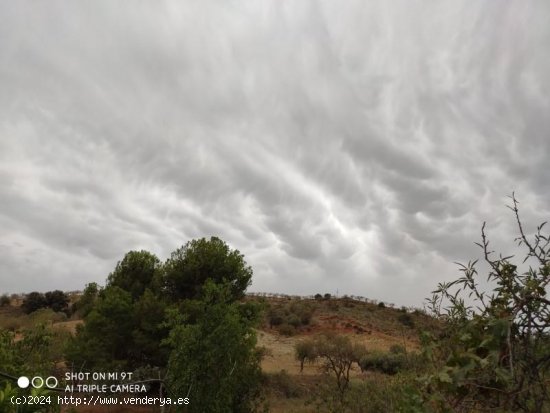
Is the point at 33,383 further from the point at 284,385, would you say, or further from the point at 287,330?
the point at 287,330

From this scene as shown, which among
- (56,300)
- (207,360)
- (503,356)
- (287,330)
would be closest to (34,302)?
(56,300)

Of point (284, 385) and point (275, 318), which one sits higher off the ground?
point (275, 318)

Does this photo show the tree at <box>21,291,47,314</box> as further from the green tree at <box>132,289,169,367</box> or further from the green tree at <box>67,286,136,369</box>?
the green tree at <box>132,289,169,367</box>

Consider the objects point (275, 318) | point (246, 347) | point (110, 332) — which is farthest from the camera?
point (275, 318)

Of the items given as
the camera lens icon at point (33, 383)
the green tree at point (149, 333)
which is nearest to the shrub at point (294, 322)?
the green tree at point (149, 333)

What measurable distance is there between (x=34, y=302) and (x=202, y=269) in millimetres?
39831

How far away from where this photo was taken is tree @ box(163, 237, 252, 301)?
25.2 metres

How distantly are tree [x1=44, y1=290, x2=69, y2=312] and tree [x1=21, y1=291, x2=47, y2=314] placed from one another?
493 millimetres

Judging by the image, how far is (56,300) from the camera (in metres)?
55.6

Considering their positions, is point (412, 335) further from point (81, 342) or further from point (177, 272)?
point (81, 342)

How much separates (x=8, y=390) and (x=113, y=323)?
20.7 meters

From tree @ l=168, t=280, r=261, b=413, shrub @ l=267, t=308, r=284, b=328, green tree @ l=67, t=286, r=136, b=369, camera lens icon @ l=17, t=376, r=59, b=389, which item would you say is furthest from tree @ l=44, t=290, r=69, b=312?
camera lens icon @ l=17, t=376, r=59, b=389

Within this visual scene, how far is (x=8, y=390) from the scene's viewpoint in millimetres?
3754

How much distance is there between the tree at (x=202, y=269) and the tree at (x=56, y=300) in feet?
120
